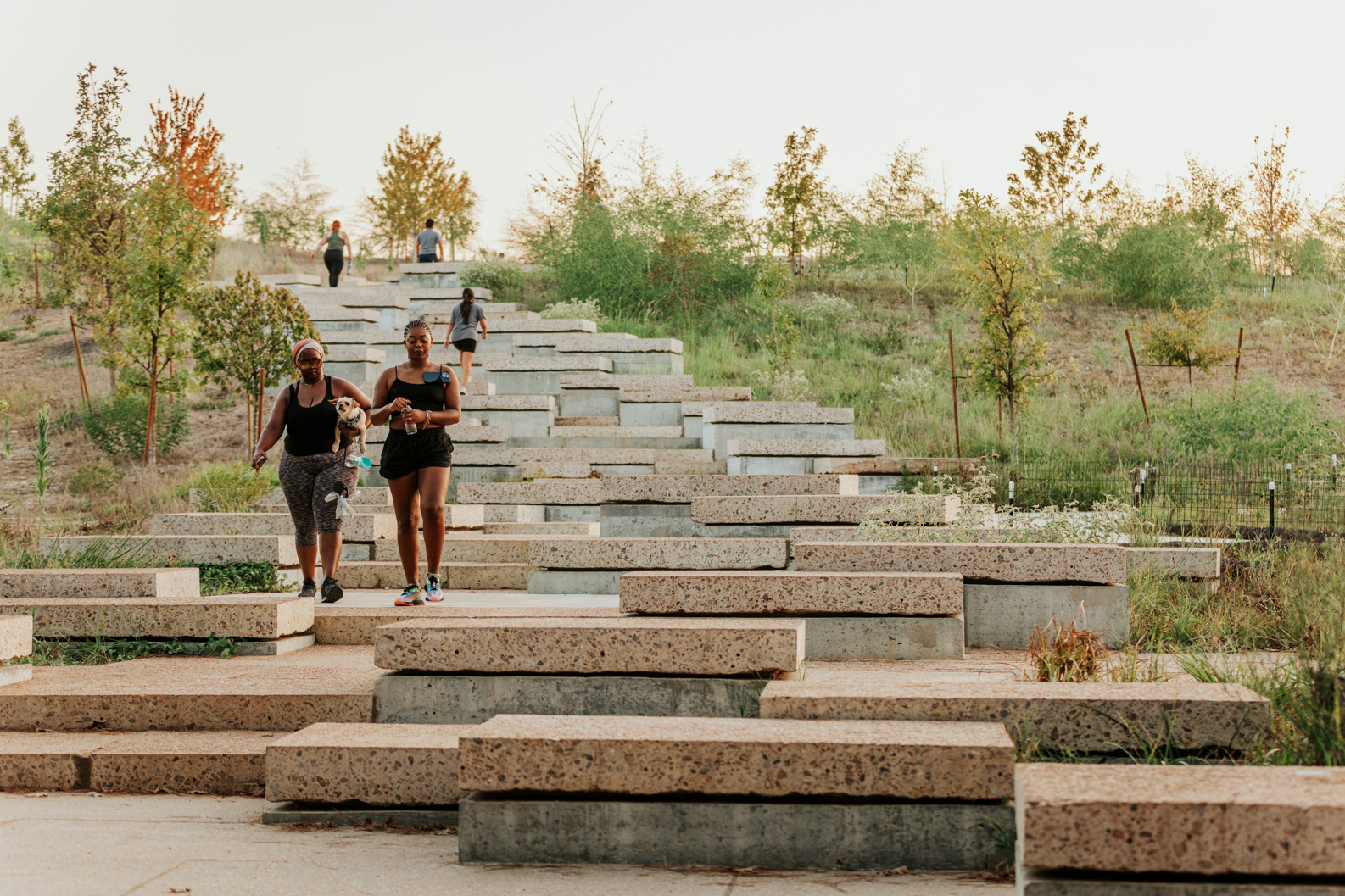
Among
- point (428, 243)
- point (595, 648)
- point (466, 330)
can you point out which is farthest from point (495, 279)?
point (595, 648)

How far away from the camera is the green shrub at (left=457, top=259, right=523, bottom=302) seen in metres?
Answer: 20.2

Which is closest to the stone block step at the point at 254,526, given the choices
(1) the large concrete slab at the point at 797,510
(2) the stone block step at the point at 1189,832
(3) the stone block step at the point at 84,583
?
(3) the stone block step at the point at 84,583

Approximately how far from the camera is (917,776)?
3350 mm

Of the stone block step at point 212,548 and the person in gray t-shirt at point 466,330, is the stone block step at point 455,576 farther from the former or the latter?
the person in gray t-shirt at point 466,330

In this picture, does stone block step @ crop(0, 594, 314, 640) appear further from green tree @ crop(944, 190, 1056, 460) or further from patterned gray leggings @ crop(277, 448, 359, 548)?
green tree @ crop(944, 190, 1056, 460)

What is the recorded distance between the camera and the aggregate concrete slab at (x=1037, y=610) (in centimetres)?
542

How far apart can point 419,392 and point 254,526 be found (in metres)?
3.04

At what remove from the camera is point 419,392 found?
676 cm

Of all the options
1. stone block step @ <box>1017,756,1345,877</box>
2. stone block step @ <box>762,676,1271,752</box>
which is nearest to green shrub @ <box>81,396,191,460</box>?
stone block step @ <box>762,676,1271,752</box>

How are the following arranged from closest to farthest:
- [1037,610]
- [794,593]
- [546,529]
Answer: [794,593] → [1037,610] → [546,529]

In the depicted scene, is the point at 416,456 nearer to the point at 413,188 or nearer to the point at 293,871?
the point at 293,871

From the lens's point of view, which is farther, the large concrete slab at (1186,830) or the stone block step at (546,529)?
the stone block step at (546,529)

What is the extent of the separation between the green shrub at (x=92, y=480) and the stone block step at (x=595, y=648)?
9.68 m

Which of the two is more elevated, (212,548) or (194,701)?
(212,548)
